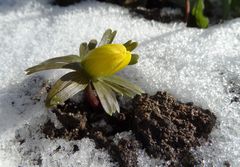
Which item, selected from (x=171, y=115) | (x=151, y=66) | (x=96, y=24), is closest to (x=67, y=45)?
(x=96, y=24)

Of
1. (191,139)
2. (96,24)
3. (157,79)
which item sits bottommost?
(191,139)

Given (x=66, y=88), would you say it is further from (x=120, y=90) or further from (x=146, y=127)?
(x=146, y=127)

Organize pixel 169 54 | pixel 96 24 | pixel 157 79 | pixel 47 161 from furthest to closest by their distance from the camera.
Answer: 1. pixel 96 24
2. pixel 169 54
3. pixel 157 79
4. pixel 47 161

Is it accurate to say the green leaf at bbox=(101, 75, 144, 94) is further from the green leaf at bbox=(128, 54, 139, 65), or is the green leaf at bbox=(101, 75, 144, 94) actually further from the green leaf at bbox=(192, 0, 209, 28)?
the green leaf at bbox=(192, 0, 209, 28)

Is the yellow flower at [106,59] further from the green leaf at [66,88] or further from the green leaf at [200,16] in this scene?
the green leaf at [200,16]

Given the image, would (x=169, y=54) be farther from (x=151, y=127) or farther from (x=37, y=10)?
(x=37, y=10)

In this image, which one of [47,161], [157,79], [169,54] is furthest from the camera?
[169,54]

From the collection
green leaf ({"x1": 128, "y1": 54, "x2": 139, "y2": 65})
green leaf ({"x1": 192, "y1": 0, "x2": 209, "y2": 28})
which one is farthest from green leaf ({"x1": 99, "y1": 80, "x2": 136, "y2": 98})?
green leaf ({"x1": 192, "y1": 0, "x2": 209, "y2": 28})
